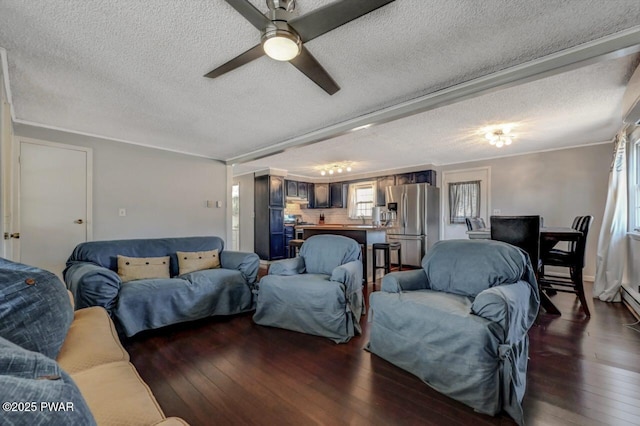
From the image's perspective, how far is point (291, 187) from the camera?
7258 mm

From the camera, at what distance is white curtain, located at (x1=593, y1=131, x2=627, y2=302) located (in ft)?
11.4

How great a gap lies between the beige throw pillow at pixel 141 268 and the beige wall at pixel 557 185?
572 centimetres

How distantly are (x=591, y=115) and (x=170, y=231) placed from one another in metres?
5.99

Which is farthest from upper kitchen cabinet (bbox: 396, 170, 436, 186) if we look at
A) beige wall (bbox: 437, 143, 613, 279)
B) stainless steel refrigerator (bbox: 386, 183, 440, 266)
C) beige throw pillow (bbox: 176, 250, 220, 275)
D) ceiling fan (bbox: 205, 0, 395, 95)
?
ceiling fan (bbox: 205, 0, 395, 95)

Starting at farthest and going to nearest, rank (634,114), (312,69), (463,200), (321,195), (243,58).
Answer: (321,195) < (463,200) < (634,114) < (312,69) < (243,58)

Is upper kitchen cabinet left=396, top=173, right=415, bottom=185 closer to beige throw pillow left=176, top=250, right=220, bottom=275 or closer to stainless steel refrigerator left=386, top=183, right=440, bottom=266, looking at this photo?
stainless steel refrigerator left=386, top=183, right=440, bottom=266

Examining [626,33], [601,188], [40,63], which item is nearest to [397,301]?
[626,33]

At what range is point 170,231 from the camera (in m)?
4.53

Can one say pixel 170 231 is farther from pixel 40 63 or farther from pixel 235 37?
pixel 235 37

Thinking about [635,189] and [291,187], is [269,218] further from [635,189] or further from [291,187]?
[635,189]

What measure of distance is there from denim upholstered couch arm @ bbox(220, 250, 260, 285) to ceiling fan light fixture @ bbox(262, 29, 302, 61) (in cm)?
238

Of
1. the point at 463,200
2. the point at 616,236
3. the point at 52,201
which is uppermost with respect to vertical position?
the point at 463,200

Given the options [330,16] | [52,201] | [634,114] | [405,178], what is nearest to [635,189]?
[634,114]

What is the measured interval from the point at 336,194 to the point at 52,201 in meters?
5.75
